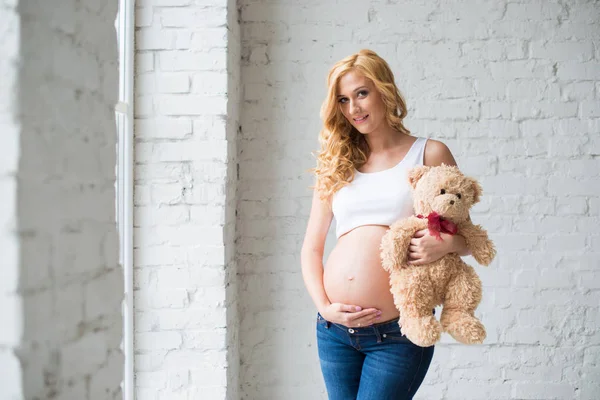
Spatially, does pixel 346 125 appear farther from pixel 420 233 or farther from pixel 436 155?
pixel 420 233

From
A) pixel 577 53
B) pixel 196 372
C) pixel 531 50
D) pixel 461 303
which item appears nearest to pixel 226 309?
pixel 196 372

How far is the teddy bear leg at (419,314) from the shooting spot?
59.5 inches

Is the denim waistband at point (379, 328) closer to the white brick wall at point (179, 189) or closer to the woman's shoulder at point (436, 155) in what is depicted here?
the woman's shoulder at point (436, 155)

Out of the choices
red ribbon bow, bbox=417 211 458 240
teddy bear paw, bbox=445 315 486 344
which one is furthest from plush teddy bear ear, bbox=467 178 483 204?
teddy bear paw, bbox=445 315 486 344

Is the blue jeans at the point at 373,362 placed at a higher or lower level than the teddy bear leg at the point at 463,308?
lower

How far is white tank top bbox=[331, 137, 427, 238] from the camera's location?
1.69m

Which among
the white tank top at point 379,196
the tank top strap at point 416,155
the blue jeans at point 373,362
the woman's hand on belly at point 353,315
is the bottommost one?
the blue jeans at point 373,362

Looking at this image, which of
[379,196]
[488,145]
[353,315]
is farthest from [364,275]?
[488,145]

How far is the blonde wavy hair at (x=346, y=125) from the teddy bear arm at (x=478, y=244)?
0.41 m

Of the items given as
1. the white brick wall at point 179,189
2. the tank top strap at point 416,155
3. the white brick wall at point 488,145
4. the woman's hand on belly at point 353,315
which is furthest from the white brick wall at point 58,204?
the white brick wall at point 488,145

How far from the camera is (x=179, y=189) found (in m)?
2.27

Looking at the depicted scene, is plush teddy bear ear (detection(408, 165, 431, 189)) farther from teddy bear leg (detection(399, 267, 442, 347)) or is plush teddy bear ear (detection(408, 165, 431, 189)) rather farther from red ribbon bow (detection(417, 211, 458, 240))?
teddy bear leg (detection(399, 267, 442, 347))

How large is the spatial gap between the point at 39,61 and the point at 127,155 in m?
1.37

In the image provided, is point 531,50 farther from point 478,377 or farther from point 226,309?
point 226,309
